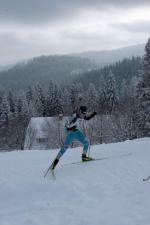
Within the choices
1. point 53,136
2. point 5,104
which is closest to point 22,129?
point 53,136

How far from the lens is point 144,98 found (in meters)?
34.6

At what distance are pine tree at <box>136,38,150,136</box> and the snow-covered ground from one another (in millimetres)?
21319

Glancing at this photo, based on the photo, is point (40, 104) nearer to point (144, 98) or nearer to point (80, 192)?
point (144, 98)

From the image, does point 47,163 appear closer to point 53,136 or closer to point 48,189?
point 48,189

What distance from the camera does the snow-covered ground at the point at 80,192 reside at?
7.52 m

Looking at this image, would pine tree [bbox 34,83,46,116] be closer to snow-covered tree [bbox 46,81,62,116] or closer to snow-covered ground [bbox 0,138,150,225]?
snow-covered tree [bbox 46,81,62,116]

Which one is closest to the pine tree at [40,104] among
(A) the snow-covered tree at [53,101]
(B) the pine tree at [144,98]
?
(A) the snow-covered tree at [53,101]

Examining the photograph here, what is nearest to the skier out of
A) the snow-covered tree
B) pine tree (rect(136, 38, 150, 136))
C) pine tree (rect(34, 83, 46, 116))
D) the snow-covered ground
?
the snow-covered ground

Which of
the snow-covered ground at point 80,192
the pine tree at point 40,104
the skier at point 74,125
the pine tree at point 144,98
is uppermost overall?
the skier at point 74,125

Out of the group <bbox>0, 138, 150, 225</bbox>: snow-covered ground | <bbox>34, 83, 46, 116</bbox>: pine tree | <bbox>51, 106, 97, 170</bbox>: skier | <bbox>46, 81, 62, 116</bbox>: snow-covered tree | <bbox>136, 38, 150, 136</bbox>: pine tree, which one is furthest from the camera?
<bbox>34, 83, 46, 116</bbox>: pine tree

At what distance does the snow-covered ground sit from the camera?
752 cm

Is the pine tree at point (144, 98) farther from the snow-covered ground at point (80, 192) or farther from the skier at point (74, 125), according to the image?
the skier at point (74, 125)

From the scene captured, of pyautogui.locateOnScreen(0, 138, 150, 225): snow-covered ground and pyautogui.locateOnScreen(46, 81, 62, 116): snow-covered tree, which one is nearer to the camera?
pyautogui.locateOnScreen(0, 138, 150, 225): snow-covered ground

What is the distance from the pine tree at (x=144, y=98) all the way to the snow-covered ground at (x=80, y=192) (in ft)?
69.9
